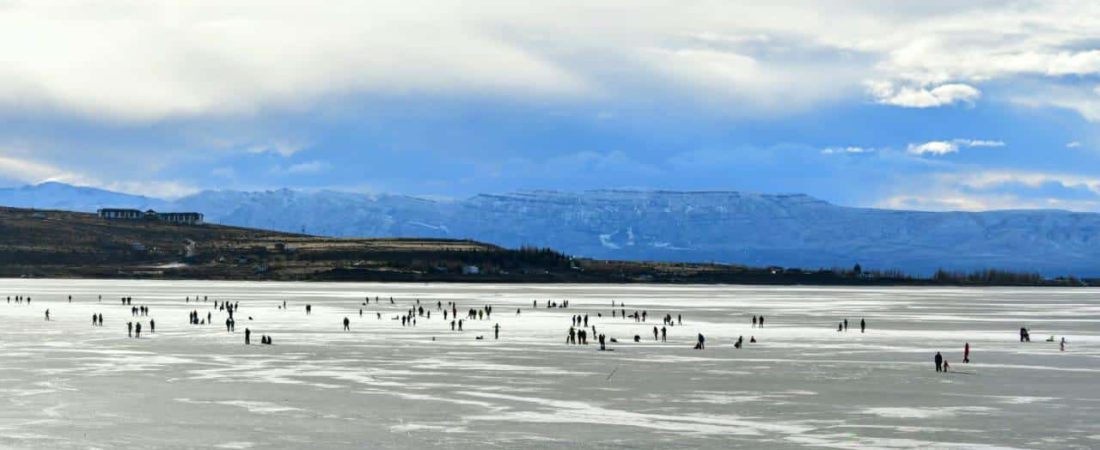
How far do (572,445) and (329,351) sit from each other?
3136 cm

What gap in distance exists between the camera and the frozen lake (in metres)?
37.8

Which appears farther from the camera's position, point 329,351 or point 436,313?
point 436,313

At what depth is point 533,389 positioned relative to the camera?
4862 cm

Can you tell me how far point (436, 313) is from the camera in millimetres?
110438

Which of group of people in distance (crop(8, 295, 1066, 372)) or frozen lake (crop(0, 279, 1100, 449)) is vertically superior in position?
group of people in distance (crop(8, 295, 1066, 372))

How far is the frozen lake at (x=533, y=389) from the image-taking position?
37.8m

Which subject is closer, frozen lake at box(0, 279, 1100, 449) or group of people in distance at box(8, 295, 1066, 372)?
frozen lake at box(0, 279, 1100, 449)

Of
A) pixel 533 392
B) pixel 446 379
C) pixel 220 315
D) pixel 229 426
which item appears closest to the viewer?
pixel 229 426

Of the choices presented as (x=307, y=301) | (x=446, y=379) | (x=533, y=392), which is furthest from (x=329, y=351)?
(x=307, y=301)

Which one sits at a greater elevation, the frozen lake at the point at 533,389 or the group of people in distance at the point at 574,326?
the group of people in distance at the point at 574,326

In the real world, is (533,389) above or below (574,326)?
below

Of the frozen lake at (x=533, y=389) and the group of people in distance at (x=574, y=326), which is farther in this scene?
the group of people in distance at (x=574, y=326)

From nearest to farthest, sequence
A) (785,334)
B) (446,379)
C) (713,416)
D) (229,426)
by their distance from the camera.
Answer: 1. (229,426)
2. (713,416)
3. (446,379)
4. (785,334)

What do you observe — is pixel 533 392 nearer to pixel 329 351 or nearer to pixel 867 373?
pixel 867 373
